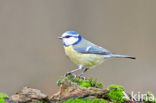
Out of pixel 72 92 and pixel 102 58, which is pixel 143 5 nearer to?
pixel 102 58

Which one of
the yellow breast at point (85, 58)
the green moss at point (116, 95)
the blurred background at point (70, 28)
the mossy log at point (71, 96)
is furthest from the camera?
the blurred background at point (70, 28)

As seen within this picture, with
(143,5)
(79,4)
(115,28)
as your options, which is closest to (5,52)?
(79,4)

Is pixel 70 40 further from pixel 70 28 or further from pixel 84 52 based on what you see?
pixel 70 28

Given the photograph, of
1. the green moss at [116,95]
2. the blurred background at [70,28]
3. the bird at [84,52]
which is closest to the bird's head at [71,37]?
the bird at [84,52]

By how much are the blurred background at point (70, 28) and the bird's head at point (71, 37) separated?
259 cm

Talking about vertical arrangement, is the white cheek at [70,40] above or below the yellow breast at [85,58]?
above

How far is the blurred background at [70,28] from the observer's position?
5934mm

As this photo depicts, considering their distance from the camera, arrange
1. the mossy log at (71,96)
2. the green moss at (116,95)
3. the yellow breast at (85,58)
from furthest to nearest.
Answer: the yellow breast at (85,58) < the green moss at (116,95) < the mossy log at (71,96)

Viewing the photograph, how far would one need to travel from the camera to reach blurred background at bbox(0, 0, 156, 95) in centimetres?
593

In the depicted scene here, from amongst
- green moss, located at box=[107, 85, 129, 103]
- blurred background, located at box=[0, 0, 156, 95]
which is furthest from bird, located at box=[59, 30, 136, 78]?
blurred background, located at box=[0, 0, 156, 95]

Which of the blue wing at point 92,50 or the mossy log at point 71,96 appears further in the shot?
the blue wing at point 92,50

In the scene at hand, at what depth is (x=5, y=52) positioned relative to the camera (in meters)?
5.89

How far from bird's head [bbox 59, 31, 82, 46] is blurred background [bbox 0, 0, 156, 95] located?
259 cm

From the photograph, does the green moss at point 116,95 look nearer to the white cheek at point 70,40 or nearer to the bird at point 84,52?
the bird at point 84,52
